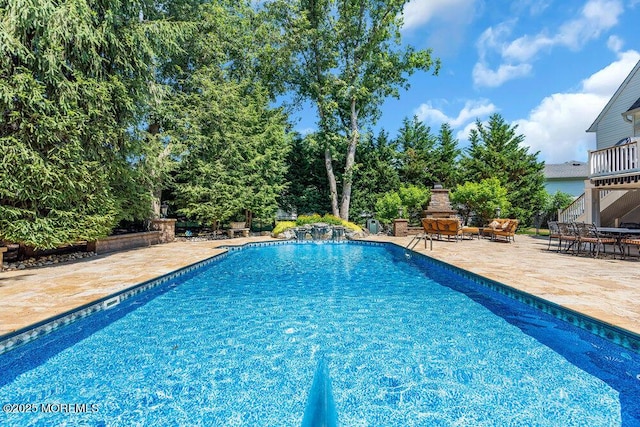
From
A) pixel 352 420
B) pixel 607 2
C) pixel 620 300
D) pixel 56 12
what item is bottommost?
pixel 352 420

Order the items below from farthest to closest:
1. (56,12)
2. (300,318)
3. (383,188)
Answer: (383,188) < (56,12) < (300,318)

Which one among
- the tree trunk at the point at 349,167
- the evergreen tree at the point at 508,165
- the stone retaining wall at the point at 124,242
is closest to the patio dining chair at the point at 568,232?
the evergreen tree at the point at 508,165

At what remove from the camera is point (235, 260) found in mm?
10805

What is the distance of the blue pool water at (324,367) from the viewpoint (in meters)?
2.73

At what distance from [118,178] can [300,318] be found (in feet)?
27.9

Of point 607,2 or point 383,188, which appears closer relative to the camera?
point 607,2

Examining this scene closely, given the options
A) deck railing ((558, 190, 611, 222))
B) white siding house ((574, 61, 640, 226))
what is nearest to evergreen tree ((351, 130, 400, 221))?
deck railing ((558, 190, 611, 222))

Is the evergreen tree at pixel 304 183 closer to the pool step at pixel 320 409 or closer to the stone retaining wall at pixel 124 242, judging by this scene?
the stone retaining wall at pixel 124 242

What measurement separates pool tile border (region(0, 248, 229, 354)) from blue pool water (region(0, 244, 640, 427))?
9 centimetres

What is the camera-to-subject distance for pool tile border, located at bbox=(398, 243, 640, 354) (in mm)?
3396

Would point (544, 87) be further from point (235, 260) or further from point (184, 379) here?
point (184, 379)

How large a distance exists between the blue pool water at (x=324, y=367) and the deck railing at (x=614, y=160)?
750cm

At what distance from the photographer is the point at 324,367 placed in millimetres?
2793

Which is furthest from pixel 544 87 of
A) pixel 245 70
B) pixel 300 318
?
pixel 300 318
